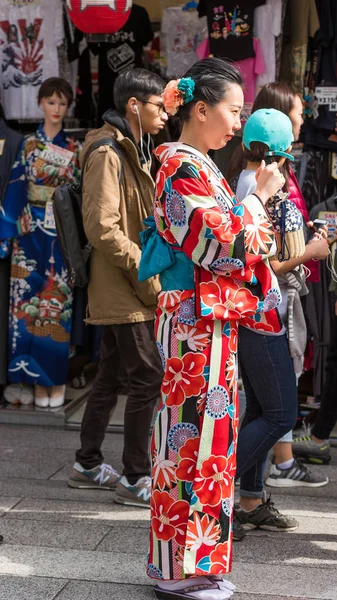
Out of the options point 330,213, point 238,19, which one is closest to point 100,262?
point 330,213

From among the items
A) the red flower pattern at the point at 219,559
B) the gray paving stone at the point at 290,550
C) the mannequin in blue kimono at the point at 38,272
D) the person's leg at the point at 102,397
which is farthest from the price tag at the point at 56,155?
the red flower pattern at the point at 219,559

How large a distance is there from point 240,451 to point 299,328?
608mm

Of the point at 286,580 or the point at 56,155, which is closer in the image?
the point at 286,580

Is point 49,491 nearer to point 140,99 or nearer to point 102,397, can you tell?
point 102,397

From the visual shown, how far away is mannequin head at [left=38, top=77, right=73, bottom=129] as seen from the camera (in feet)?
19.0

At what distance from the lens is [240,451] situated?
12.3 ft

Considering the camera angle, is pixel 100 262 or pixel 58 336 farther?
pixel 58 336

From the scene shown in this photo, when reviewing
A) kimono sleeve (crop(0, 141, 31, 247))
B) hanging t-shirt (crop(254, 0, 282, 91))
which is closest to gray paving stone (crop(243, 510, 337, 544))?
kimono sleeve (crop(0, 141, 31, 247))

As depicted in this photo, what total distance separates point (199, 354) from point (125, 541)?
3.71 ft

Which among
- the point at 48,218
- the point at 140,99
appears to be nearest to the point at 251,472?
the point at 140,99

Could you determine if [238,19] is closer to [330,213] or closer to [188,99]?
[330,213]

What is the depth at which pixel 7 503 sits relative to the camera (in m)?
4.37

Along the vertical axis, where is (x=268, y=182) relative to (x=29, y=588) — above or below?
above

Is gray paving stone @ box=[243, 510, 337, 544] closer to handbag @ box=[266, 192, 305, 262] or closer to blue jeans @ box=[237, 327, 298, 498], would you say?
blue jeans @ box=[237, 327, 298, 498]
